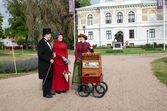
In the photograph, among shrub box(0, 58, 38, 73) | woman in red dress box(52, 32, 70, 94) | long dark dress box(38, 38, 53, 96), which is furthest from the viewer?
shrub box(0, 58, 38, 73)

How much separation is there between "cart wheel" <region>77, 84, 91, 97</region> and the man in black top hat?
0.92 metres

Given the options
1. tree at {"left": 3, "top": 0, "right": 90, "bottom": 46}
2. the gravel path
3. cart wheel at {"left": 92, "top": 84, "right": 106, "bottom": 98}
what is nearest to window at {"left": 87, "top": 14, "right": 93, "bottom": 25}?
tree at {"left": 3, "top": 0, "right": 90, "bottom": 46}

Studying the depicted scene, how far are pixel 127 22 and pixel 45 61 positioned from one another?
4521 centimetres

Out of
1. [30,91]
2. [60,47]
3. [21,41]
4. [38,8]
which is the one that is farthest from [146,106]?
[21,41]

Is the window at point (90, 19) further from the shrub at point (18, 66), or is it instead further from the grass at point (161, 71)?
the shrub at point (18, 66)

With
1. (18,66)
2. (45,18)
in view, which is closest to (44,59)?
(18,66)

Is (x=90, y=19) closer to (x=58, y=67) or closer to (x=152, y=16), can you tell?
(x=152, y=16)

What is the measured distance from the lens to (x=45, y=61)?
647cm

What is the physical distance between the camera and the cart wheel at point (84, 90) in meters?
6.50

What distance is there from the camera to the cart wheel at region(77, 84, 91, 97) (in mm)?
6504

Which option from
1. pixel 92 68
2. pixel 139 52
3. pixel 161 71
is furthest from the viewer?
pixel 139 52

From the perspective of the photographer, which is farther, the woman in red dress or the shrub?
the shrub

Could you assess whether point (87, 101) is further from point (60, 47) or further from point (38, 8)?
point (38, 8)

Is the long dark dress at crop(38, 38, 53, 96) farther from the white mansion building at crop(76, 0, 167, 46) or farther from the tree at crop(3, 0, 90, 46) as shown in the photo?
the white mansion building at crop(76, 0, 167, 46)
